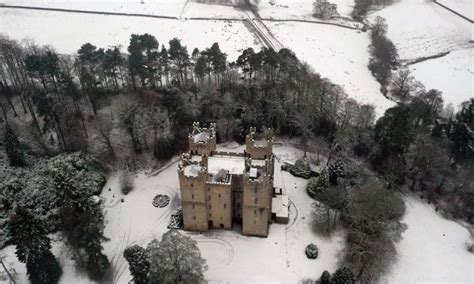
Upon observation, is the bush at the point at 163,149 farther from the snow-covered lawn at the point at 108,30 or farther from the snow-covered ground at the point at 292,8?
the snow-covered ground at the point at 292,8

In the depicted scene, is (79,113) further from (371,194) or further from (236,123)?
(371,194)

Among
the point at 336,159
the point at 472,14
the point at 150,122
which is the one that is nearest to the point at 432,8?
the point at 472,14

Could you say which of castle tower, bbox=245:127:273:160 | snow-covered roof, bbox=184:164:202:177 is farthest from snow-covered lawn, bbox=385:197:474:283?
snow-covered roof, bbox=184:164:202:177

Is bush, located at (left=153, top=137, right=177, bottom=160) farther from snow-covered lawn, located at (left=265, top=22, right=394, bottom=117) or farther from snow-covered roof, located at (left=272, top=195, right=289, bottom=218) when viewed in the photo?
snow-covered lawn, located at (left=265, top=22, right=394, bottom=117)

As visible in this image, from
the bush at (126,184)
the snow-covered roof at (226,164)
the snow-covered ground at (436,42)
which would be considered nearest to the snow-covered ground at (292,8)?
the snow-covered ground at (436,42)

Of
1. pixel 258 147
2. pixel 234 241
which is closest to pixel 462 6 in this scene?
pixel 258 147
